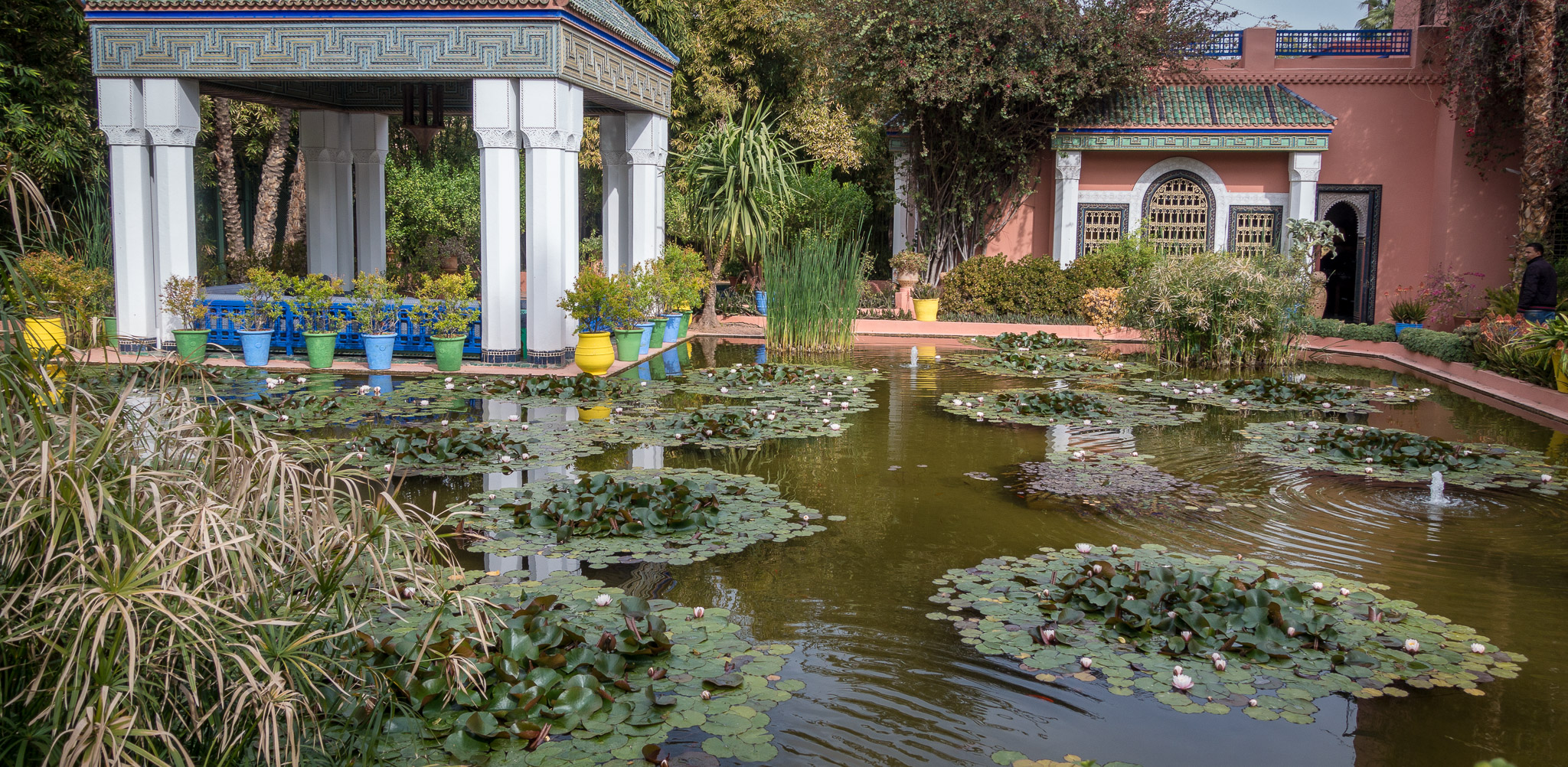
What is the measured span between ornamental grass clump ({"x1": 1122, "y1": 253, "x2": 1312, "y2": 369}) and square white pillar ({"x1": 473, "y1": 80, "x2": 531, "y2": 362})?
21.9 feet

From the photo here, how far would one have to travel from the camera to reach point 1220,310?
1182 centimetres

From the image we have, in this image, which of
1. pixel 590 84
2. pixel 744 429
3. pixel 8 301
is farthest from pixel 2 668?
pixel 590 84

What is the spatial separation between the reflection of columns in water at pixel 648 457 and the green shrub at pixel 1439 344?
928 centimetres

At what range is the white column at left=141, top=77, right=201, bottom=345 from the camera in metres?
11.1

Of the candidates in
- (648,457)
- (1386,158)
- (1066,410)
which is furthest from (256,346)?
(1386,158)

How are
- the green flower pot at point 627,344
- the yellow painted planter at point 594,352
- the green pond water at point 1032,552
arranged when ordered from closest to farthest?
the green pond water at point 1032,552
the yellow painted planter at point 594,352
the green flower pot at point 627,344

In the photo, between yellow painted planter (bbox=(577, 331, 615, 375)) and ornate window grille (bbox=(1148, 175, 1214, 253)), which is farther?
ornate window grille (bbox=(1148, 175, 1214, 253))

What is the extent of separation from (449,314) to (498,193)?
125 cm

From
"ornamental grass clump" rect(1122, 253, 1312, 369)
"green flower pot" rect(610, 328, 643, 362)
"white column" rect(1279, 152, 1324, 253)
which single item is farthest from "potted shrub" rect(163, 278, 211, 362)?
"white column" rect(1279, 152, 1324, 253)

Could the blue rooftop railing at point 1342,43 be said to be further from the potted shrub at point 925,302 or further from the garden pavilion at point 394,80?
the garden pavilion at point 394,80

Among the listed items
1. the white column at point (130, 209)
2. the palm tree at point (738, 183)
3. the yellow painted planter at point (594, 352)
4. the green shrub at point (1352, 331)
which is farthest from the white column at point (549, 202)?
the green shrub at point (1352, 331)

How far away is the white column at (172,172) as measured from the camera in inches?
437

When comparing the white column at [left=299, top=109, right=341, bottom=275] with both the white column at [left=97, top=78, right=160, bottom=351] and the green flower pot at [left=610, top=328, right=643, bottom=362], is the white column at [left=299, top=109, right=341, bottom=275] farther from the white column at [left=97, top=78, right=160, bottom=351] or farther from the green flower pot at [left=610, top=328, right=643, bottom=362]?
the green flower pot at [left=610, top=328, right=643, bottom=362]

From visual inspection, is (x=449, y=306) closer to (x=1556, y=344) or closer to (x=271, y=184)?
(x=1556, y=344)
